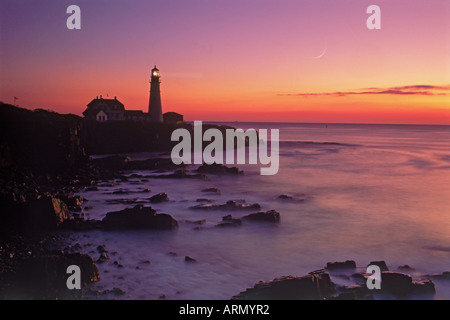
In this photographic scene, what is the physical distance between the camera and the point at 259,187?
24.0m

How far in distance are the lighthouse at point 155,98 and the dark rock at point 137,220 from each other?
41698 millimetres

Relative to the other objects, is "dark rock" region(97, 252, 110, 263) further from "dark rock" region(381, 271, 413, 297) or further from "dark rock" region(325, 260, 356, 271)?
"dark rock" region(381, 271, 413, 297)

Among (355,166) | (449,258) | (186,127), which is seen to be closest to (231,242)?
(449,258)

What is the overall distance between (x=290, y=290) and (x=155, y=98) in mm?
49662

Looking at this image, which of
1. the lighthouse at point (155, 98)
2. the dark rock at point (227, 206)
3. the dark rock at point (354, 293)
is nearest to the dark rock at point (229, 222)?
the dark rock at point (227, 206)

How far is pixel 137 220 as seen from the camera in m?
13.0

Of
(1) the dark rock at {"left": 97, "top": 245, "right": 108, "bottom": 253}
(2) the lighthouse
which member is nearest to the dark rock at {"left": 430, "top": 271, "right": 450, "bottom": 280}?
(1) the dark rock at {"left": 97, "top": 245, "right": 108, "bottom": 253}

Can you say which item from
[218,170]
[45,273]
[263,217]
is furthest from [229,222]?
[218,170]

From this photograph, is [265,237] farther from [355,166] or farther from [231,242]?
[355,166]

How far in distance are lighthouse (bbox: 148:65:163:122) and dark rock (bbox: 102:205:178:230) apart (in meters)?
41.7

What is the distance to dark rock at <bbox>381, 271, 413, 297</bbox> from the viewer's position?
8.29 m

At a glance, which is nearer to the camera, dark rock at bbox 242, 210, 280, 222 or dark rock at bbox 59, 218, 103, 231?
dark rock at bbox 59, 218, 103, 231
